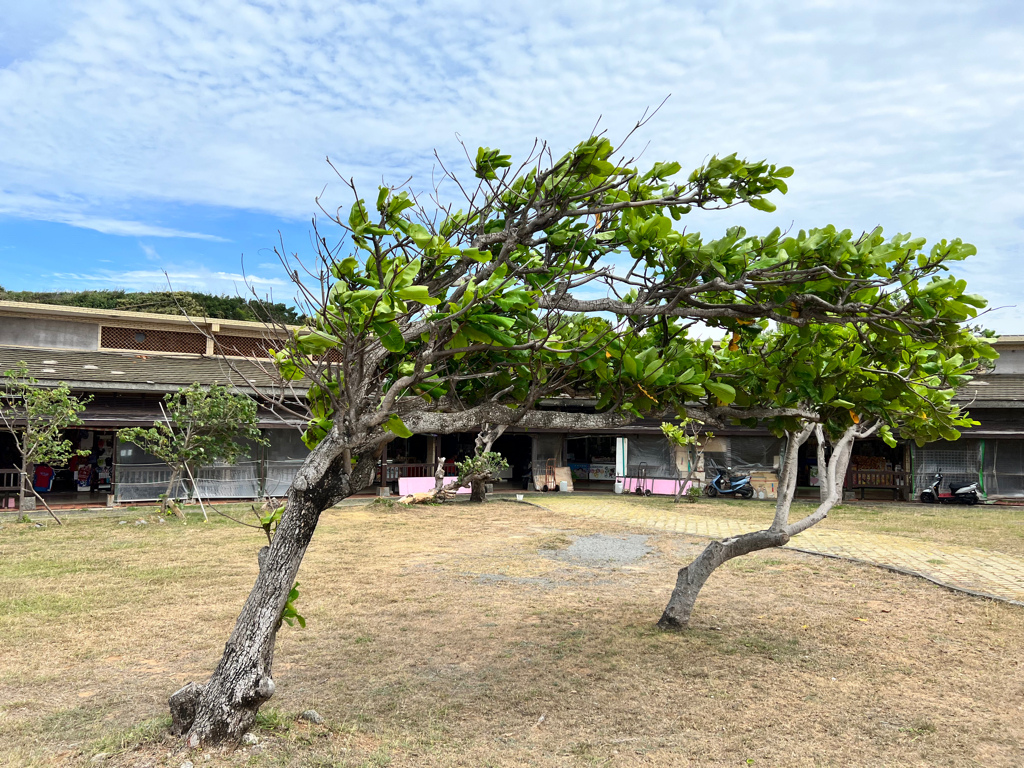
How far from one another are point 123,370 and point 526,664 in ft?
58.8

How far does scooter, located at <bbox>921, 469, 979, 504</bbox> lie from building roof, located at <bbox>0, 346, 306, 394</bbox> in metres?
18.5

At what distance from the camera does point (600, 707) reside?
202 inches

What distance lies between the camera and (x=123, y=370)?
65.4ft

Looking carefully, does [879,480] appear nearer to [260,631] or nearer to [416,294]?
[260,631]

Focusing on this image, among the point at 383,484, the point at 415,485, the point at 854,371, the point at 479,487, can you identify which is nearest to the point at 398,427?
the point at 854,371

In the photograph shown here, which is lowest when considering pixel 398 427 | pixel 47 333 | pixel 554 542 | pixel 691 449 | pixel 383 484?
pixel 554 542

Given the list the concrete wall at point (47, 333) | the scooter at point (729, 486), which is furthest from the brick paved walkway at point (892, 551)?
the concrete wall at point (47, 333)

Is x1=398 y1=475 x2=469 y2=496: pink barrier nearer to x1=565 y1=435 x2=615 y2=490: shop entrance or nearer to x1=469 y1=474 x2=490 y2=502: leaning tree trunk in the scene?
x1=469 y1=474 x2=490 y2=502: leaning tree trunk

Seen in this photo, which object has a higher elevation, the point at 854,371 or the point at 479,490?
the point at 854,371

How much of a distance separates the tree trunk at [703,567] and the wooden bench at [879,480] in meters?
18.3

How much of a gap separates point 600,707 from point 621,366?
256cm

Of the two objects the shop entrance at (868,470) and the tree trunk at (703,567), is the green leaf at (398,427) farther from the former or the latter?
the shop entrance at (868,470)

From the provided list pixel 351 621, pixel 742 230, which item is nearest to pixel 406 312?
pixel 742 230

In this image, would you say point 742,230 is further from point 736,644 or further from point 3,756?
point 3,756
